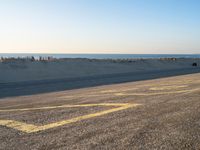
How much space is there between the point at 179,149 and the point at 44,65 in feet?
116

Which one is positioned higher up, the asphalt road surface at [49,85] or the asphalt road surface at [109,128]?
the asphalt road surface at [109,128]

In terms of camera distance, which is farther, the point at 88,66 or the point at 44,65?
the point at 88,66

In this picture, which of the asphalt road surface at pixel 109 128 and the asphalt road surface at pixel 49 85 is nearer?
the asphalt road surface at pixel 109 128

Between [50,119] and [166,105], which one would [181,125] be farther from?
[50,119]

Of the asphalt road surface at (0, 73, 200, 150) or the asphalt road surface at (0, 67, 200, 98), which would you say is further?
the asphalt road surface at (0, 67, 200, 98)

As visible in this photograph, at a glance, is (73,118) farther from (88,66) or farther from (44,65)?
(88,66)

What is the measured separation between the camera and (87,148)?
429cm

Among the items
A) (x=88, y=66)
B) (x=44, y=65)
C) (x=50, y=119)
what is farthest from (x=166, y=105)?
(x=88, y=66)

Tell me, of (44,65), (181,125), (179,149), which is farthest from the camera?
(44,65)

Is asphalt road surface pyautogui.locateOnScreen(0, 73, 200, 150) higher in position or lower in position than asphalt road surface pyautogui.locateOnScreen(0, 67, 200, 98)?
higher

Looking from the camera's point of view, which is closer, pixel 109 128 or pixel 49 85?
pixel 109 128

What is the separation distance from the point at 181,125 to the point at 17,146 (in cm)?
311

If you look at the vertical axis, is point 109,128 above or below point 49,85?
above

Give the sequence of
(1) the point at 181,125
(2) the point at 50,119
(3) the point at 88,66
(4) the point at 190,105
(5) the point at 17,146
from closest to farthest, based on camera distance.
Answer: (5) the point at 17,146 → (1) the point at 181,125 → (2) the point at 50,119 → (4) the point at 190,105 → (3) the point at 88,66
